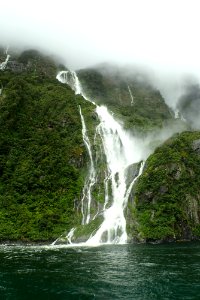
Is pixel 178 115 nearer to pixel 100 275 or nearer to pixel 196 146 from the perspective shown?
pixel 196 146

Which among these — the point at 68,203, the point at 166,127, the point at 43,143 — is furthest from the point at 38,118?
the point at 166,127

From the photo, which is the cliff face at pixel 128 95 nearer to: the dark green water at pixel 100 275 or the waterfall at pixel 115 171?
the waterfall at pixel 115 171

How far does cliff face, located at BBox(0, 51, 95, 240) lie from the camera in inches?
2613

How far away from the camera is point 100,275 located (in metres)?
33.7

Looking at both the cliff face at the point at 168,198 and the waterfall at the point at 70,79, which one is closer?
the cliff face at the point at 168,198

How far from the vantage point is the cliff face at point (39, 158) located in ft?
218

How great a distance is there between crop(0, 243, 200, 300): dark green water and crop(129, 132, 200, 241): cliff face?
1523 cm

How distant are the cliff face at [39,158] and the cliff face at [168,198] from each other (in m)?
10.7

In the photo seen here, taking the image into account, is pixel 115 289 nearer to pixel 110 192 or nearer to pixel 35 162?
pixel 110 192

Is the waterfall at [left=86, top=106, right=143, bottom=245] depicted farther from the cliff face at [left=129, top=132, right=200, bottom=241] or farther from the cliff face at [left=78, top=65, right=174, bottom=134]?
the cliff face at [left=78, top=65, right=174, bottom=134]

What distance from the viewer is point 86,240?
6106cm

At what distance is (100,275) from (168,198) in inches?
1438

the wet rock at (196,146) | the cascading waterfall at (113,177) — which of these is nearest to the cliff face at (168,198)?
the cascading waterfall at (113,177)

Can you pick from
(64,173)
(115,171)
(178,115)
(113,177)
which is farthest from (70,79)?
(113,177)
